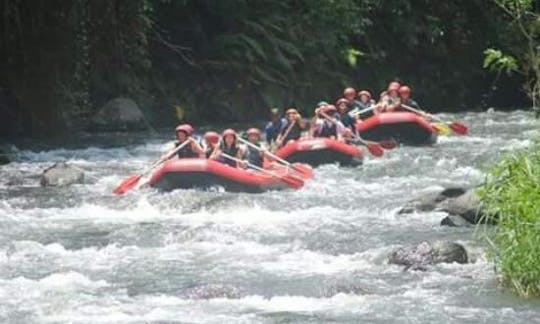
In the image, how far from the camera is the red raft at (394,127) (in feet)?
61.5

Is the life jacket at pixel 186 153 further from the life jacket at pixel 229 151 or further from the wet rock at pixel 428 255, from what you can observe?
the wet rock at pixel 428 255

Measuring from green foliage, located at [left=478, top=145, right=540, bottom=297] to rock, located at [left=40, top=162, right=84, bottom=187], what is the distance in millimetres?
7456

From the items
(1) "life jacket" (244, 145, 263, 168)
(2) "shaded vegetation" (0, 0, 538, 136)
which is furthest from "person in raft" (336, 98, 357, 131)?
(1) "life jacket" (244, 145, 263, 168)

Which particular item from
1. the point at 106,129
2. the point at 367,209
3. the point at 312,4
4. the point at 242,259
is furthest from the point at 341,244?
the point at 312,4

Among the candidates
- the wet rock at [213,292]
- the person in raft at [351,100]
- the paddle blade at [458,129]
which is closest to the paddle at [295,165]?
the person in raft at [351,100]

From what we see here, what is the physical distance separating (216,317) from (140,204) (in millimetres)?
5189

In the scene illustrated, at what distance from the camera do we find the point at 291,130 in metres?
16.6

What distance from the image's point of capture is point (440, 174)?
15.6 metres

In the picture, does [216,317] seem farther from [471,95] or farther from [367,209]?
[471,95]

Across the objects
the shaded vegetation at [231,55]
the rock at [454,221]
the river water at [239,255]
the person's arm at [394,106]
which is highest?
the shaded vegetation at [231,55]

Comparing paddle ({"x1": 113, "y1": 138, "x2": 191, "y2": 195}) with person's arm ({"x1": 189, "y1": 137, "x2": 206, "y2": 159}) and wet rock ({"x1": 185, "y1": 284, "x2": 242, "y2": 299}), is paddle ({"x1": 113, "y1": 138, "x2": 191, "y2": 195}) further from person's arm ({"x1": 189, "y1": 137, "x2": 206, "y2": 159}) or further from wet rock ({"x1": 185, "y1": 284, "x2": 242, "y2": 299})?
wet rock ({"x1": 185, "y1": 284, "x2": 242, "y2": 299})

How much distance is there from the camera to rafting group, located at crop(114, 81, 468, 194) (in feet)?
44.9

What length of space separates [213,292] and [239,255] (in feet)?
5.42

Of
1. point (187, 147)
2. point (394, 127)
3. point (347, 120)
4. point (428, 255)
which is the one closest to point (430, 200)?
point (428, 255)
